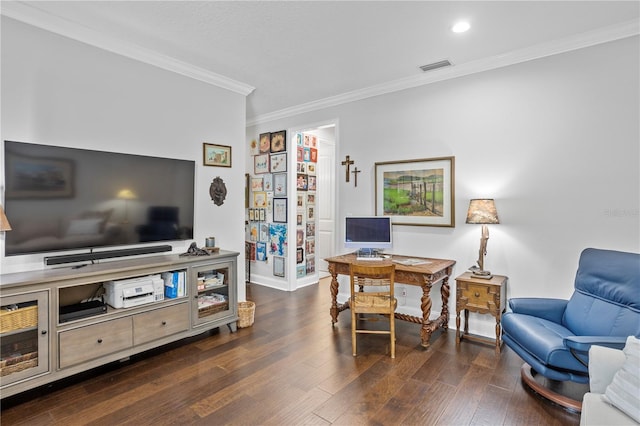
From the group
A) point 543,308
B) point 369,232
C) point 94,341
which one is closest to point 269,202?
point 369,232

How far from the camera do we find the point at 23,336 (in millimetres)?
2279

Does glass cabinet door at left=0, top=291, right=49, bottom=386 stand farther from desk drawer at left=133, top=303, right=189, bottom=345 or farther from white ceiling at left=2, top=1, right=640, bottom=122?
white ceiling at left=2, top=1, right=640, bottom=122

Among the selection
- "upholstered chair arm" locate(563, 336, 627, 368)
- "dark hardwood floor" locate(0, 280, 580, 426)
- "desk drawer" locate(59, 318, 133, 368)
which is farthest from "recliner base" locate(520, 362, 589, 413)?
"desk drawer" locate(59, 318, 133, 368)

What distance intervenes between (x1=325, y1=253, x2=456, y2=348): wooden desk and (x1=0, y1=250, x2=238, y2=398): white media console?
3.68 ft

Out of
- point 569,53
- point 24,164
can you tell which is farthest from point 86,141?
point 569,53

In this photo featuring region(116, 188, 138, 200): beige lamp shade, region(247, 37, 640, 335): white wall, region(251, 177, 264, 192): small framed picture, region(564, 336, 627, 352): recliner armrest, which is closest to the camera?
region(564, 336, 627, 352): recliner armrest

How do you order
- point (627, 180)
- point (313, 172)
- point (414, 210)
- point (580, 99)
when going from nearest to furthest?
1. point (627, 180)
2. point (580, 99)
3. point (414, 210)
4. point (313, 172)

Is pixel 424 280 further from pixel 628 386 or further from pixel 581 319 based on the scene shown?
pixel 628 386

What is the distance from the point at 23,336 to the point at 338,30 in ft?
10.5

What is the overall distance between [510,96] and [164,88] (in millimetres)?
3398

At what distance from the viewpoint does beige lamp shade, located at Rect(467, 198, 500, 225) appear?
315 centimetres

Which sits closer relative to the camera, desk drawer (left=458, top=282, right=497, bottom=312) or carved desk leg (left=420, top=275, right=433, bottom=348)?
desk drawer (left=458, top=282, right=497, bottom=312)

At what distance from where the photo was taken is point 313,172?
5.68m

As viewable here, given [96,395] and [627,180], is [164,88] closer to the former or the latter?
[96,395]
